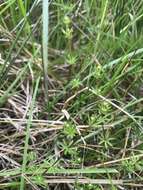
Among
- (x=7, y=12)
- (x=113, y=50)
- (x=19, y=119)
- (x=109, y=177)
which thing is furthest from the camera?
(x=7, y=12)

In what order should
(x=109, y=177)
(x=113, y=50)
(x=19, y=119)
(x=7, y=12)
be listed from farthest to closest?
(x=7, y=12)
(x=113, y=50)
(x=19, y=119)
(x=109, y=177)

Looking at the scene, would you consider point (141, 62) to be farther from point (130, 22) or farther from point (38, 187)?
point (38, 187)

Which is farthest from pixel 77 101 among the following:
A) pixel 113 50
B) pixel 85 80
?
pixel 113 50

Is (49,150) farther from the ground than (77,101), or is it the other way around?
(77,101)

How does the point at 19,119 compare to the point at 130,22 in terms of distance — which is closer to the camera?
the point at 19,119

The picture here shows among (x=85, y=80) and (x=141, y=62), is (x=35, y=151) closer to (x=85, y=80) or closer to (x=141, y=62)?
(x=85, y=80)

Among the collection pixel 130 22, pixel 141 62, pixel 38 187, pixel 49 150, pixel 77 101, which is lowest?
pixel 38 187

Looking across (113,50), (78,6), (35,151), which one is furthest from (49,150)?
(78,6)
